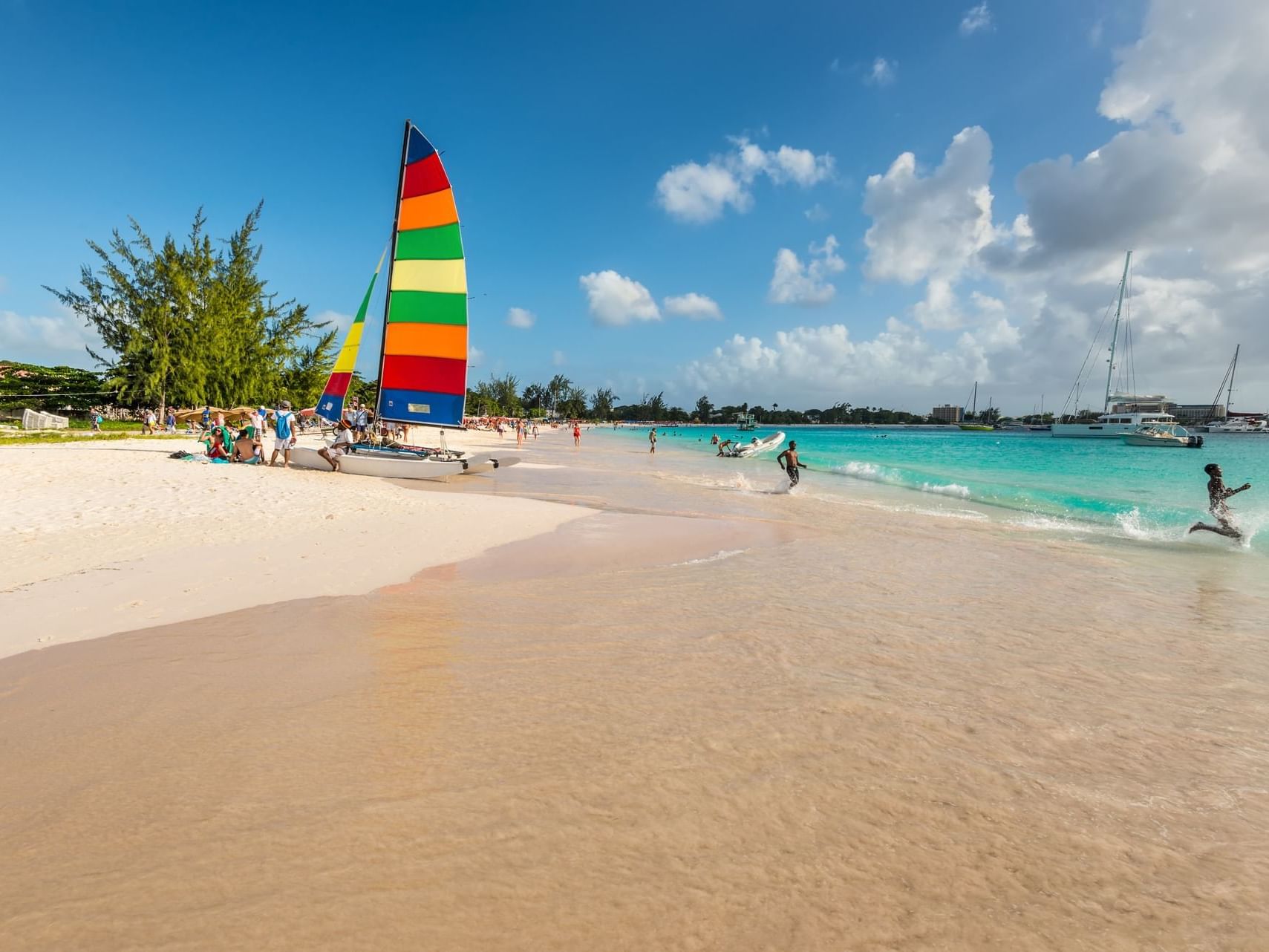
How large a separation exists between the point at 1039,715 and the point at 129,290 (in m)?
45.7

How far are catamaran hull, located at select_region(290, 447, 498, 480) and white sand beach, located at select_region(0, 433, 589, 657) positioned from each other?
2475mm

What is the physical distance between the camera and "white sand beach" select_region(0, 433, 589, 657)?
19.0 ft

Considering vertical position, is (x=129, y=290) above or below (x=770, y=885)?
→ above

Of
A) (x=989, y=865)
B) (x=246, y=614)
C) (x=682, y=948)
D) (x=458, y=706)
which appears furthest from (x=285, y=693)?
(x=989, y=865)

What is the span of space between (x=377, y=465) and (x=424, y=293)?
549 centimetres

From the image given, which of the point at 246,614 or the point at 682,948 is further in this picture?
the point at 246,614

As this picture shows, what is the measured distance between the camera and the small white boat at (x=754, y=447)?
1750 inches

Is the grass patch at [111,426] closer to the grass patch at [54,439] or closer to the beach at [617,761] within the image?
the grass patch at [54,439]

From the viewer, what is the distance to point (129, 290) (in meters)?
34.2

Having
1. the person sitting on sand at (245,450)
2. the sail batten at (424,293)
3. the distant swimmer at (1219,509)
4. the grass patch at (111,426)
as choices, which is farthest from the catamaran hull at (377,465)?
the distant swimmer at (1219,509)

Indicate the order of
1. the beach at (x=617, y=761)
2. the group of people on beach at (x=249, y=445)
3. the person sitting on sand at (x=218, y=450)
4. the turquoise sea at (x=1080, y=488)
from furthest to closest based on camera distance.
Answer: the person sitting on sand at (x=218, y=450) → the group of people on beach at (x=249, y=445) → the turquoise sea at (x=1080, y=488) → the beach at (x=617, y=761)

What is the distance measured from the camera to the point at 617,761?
3324 mm

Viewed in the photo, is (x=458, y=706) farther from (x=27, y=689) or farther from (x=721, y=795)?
(x=27, y=689)

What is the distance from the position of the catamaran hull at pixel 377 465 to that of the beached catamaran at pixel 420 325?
2 cm
